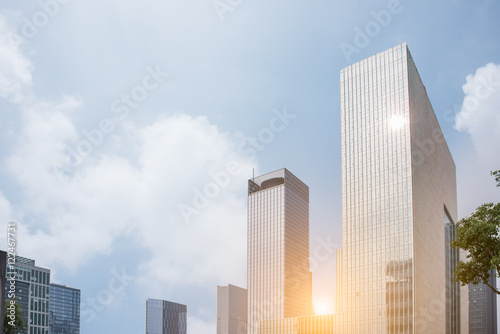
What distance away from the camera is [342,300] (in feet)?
343

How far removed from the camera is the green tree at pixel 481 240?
29.5 meters

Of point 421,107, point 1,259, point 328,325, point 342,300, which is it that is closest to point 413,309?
point 342,300

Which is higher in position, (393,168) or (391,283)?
(393,168)

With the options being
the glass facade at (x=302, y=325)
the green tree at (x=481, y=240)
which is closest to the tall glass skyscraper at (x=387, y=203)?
the glass facade at (x=302, y=325)

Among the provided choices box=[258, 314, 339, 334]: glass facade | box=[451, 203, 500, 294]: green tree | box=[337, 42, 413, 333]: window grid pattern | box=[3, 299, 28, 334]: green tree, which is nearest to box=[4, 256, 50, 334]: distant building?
box=[258, 314, 339, 334]: glass facade

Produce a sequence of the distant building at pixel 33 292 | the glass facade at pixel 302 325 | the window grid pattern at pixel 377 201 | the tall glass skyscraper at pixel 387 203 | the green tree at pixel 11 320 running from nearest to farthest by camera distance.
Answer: the green tree at pixel 11 320, the window grid pattern at pixel 377 201, the tall glass skyscraper at pixel 387 203, the glass facade at pixel 302 325, the distant building at pixel 33 292

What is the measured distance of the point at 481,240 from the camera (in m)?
29.8

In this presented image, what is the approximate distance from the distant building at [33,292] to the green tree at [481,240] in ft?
390

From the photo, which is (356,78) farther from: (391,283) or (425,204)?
(391,283)

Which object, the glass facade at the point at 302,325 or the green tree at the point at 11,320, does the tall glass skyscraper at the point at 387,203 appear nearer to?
the glass facade at the point at 302,325

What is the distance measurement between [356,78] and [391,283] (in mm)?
44051

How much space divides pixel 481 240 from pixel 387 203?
244 ft

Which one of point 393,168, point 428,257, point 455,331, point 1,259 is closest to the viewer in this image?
point 1,259

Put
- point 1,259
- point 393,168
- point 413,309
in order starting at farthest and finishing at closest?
1. point 393,168
2. point 413,309
3. point 1,259
